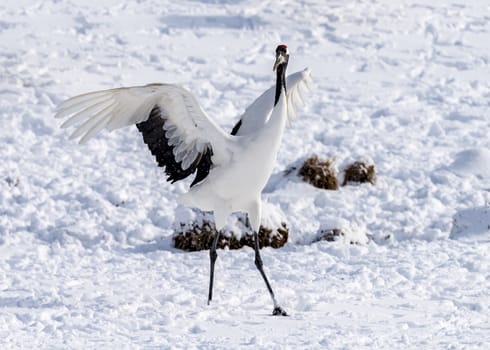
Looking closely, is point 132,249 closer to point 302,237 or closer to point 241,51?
point 302,237

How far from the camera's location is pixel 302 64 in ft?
45.3

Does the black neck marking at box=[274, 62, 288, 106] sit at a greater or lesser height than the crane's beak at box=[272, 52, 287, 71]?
lesser

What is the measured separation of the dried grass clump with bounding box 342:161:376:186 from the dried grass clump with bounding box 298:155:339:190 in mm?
198

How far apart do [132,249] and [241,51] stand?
6.69m

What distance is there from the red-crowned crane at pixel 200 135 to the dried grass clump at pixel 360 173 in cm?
354

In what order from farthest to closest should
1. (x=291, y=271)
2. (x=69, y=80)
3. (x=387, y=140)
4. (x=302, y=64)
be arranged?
1. (x=302, y=64)
2. (x=69, y=80)
3. (x=387, y=140)
4. (x=291, y=271)

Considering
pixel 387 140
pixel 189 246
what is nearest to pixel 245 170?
pixel 189 246

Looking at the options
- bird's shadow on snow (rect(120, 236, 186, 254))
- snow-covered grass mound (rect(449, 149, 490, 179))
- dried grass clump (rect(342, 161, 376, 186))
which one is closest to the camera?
bird's shadow on snow (rect(120, 236, 186, 254))

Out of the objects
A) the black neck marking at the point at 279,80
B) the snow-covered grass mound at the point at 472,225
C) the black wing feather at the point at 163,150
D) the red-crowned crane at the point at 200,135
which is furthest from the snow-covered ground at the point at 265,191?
the black neck marking at the point at 279,80

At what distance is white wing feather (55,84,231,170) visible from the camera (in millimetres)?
5965

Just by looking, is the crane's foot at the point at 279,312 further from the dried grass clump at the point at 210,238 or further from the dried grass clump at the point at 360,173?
the dried grass clump at the point at 360,173

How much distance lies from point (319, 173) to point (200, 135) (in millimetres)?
3689

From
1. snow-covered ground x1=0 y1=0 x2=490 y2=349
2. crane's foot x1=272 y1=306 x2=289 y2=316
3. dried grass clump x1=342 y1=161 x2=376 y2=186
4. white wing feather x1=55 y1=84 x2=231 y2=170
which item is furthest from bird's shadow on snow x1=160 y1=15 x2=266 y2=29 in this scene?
crane's foot x1=272 y1=306 x2=289 y2=316

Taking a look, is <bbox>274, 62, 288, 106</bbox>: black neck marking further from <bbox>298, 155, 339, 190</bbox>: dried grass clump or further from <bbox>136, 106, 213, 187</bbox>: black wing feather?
<bbox>298, 155, 339, 190</bbox>: dried grass clump
